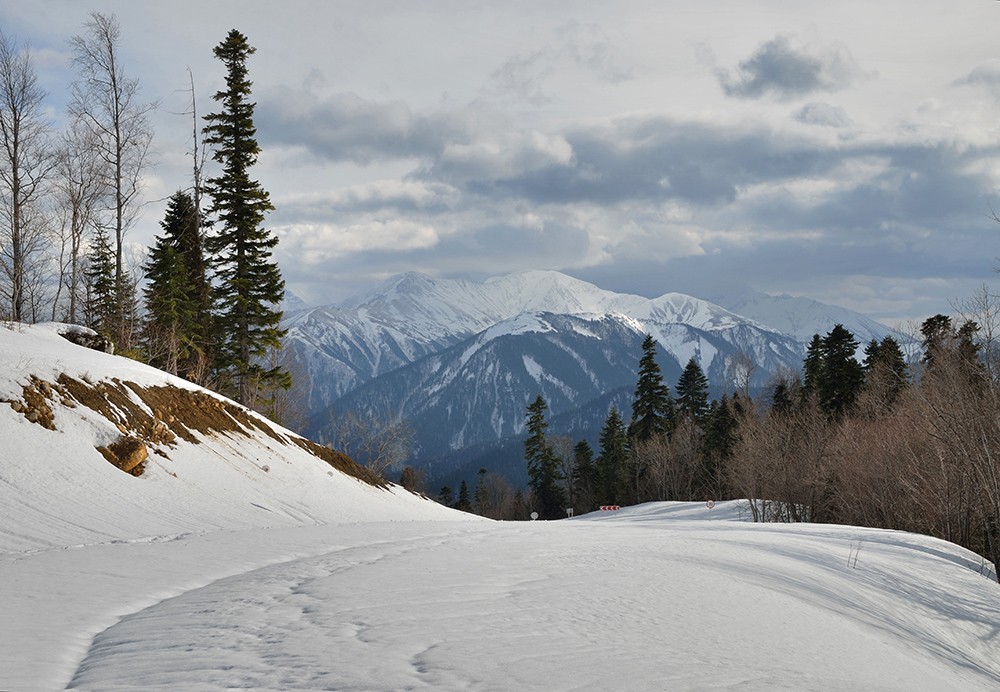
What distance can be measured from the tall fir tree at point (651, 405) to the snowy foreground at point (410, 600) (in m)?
57.1

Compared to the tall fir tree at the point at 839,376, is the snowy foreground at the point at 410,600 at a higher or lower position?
lower

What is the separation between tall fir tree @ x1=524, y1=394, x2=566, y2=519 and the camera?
3273 inches

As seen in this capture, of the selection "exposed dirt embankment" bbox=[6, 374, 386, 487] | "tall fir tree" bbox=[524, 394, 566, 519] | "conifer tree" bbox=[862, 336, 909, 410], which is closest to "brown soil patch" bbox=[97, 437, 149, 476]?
"exposed dirt embankment" bbox=[6, 374, 386, 487]

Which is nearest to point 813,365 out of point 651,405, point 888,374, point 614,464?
point 651,405

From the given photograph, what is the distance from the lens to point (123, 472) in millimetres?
Answer: 15688

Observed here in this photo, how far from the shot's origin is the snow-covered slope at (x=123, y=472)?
500 inches

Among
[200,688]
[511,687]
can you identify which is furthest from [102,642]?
[511,687]

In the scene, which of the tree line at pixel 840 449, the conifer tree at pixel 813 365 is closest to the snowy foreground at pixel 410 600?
the tree line at pixel 840 449

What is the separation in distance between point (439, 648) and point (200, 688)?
1711mm

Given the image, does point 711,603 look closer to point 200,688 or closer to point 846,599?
point 846,599

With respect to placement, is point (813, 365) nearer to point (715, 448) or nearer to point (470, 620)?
point (715, 448)

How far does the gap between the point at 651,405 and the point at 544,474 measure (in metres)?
15.9

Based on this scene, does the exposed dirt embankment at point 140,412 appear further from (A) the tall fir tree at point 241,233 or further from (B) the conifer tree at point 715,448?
(B) the conifer tree at point 715,448

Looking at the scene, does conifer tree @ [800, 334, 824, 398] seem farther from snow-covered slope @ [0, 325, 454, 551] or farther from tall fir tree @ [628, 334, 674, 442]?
snow-covered slope @ [0, 325, 454, 551]
